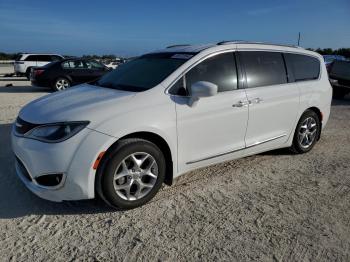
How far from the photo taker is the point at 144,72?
14.2 feet

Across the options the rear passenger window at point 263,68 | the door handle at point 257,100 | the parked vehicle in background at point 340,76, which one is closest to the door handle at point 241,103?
the door handle at point 257,100

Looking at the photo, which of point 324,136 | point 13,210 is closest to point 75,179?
point 13,210

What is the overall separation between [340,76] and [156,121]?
33.5 ft

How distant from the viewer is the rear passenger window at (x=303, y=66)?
203 inches

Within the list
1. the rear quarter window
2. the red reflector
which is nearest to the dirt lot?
the red reflector

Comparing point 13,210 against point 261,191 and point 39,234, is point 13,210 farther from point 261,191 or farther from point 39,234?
point 261,191

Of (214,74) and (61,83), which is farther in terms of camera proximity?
(61,83)

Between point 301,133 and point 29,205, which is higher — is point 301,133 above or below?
above

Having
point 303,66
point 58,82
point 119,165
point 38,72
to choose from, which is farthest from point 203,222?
point 38,72

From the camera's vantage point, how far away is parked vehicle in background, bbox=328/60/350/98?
37.9ft

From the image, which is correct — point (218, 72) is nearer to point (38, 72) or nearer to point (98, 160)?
point (98, 160)

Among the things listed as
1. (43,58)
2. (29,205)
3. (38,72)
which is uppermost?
(43,58)

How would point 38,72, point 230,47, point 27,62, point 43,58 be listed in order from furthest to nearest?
point 43,58 → point 27,62 → point 38,72 → point 230,47

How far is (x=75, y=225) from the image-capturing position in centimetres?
331
